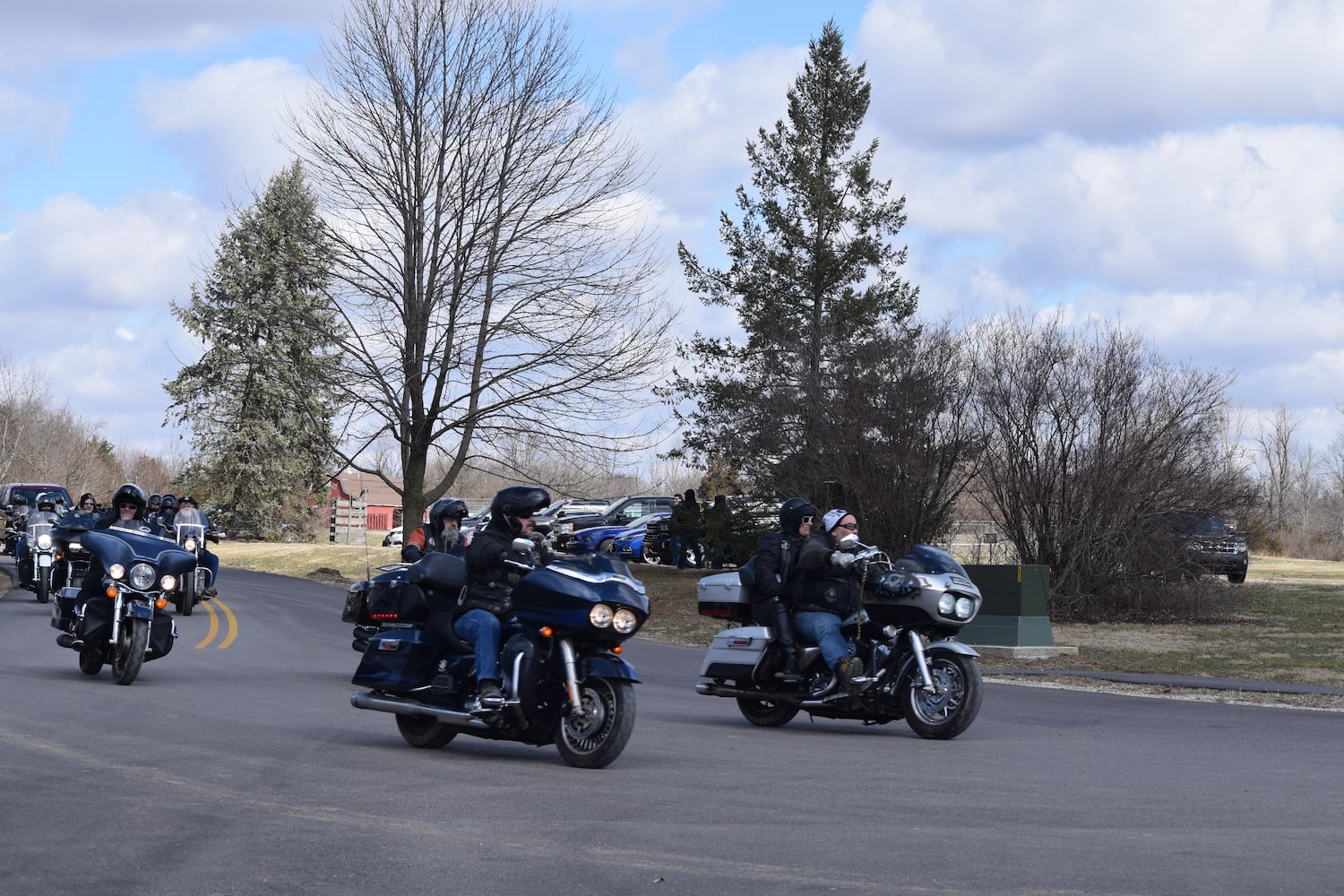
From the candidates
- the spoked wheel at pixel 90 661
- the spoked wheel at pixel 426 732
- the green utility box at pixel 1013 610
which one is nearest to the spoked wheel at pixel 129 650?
the spoked wheel at pixel 90 661

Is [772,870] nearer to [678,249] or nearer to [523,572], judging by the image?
[523,572]

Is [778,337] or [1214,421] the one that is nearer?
[1214,421]

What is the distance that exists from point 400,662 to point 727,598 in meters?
3.41

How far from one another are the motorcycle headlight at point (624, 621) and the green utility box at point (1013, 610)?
12714 millimetres

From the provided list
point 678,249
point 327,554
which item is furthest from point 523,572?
point 327,554

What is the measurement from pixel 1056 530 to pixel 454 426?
45.6 feet

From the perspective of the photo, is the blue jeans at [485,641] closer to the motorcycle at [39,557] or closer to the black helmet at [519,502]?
the black helmet at [519,502]

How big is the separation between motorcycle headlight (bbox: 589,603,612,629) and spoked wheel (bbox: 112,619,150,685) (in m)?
6.52

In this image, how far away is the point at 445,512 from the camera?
14625 mm

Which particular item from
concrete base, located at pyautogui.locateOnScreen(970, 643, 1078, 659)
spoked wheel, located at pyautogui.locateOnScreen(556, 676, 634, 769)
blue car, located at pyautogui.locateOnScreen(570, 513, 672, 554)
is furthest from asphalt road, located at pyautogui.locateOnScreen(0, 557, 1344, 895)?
blue car, located at pyautogui.locateOnScreen(570, 513, 672, 554)

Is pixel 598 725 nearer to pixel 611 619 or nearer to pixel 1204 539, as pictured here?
pixel 611 619

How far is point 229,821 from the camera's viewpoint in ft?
25.3

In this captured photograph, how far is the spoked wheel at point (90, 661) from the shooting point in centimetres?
1526

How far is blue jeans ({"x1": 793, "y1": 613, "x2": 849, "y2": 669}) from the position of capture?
12.5m
